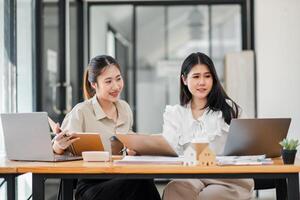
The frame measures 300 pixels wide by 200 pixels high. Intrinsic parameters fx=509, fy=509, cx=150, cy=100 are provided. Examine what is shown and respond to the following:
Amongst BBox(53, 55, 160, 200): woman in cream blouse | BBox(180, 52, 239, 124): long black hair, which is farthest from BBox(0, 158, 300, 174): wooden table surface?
BBox(180, 52, 239, 124): long black hair

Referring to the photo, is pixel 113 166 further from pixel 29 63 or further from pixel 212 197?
pixel 29 63

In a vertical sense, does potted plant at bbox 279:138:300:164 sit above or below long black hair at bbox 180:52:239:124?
below

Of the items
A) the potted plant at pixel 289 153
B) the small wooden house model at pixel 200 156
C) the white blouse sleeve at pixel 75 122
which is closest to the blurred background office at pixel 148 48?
the white blouse sleeve at pixel 75 122

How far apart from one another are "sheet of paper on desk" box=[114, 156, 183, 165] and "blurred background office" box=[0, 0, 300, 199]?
123 cm

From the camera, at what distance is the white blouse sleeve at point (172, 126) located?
8.66 feet

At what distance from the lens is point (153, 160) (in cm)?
218

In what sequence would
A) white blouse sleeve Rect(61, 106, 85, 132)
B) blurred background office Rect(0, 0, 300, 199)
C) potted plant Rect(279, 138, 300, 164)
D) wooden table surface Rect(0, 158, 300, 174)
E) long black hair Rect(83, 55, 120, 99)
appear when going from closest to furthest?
wooden table surface Rect(0, 158, 300, 174) → potted plant Rect(279, 138, 300, 164) → white blouse sleeve Rect(61, 106, 85, 132) → long black hair Rect(83, 55, 120, 99) → blurred background office Rect(0, 0, 300, 199)

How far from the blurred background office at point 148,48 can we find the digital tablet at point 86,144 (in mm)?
831

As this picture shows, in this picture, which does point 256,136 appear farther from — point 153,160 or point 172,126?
point 172,126

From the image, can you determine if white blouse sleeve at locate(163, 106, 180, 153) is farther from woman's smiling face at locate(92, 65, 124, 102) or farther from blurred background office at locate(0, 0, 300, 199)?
blurred background office at locate(0, 0, 300, 199)

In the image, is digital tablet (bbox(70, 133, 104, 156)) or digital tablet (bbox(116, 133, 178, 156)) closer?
digital tablet (bbox(116, 133, 178, 156))

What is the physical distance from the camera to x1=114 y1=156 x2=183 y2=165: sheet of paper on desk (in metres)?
2.12

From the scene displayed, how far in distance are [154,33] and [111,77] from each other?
4128mm

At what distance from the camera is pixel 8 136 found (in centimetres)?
232
